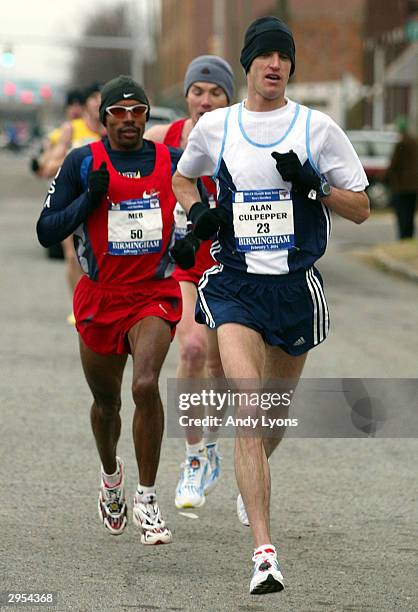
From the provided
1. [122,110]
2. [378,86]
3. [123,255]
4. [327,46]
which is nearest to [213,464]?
[123,255]

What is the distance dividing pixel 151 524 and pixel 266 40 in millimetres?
2003

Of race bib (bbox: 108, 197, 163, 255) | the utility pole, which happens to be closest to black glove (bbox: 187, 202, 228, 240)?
race bib (bbox: 108, 197, 163, 255)

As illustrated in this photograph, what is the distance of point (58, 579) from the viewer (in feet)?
18.1

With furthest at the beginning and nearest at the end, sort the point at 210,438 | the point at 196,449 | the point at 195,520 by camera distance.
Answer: the point at 210,438 < the point at 196,449 < the point at 195,520

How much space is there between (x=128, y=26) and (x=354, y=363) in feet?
326

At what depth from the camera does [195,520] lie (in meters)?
6.64

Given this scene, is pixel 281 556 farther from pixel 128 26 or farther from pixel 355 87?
pixel 128 26

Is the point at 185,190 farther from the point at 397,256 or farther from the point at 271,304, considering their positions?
the point at 397,256

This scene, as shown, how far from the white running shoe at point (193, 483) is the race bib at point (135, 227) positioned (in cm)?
122

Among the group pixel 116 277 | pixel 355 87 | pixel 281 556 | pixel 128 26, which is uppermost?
pixel 128 26

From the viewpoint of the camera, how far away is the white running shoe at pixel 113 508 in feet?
20.6

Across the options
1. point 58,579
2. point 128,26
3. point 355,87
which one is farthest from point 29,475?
point 128,26

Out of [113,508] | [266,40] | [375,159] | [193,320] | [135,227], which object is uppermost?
[375,159]

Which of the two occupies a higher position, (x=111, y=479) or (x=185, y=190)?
(x=185, y=190)
